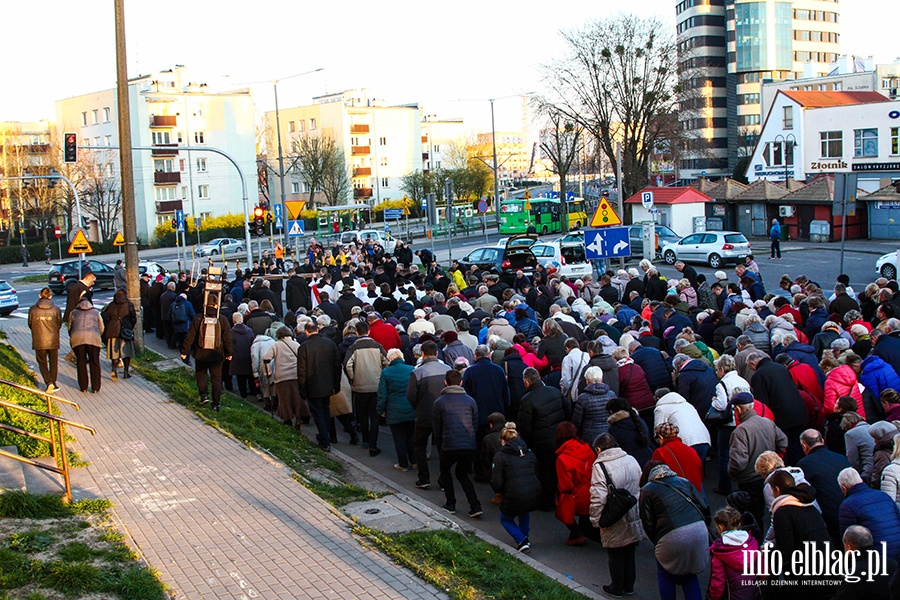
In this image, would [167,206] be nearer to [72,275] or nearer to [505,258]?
[72,275]

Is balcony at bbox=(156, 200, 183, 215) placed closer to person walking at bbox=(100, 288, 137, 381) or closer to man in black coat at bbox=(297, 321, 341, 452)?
person walking at bbox=(100, 288, 137, 381)

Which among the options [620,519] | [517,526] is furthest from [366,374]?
[620,519]

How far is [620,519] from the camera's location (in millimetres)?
7359

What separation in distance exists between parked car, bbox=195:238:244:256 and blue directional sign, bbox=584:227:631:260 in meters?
45.8

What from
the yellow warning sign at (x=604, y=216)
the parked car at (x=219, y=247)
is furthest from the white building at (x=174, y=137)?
the yellow warning sign at (x=604, y=216)

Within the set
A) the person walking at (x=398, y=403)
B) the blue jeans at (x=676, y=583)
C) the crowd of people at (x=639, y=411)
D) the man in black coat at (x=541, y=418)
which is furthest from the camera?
the person walking at (x=398, y=403)

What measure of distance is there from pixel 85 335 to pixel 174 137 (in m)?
69.2

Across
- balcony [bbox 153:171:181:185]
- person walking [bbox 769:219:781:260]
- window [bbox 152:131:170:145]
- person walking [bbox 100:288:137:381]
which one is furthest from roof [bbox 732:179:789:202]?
window [bbox 152:131:170:145]

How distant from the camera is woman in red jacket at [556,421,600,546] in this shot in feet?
26.7

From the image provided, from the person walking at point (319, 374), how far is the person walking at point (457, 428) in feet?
9.01

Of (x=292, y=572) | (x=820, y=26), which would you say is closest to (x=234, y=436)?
(x=292, y=572)

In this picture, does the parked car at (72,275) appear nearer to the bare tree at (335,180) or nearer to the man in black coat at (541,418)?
the man in black coat at (541,418)

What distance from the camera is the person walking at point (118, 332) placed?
15.1m

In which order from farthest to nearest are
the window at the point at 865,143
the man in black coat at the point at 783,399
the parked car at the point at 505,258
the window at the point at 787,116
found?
the window at the point at 787,116, the window at the point at 865,143, the parked car at the point at 505,258, the man in black coat at the point at 783,399
